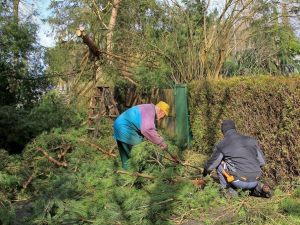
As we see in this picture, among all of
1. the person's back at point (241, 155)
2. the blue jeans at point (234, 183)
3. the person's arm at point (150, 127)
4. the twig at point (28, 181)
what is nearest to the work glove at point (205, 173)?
the blue jeans at point (234, 183)

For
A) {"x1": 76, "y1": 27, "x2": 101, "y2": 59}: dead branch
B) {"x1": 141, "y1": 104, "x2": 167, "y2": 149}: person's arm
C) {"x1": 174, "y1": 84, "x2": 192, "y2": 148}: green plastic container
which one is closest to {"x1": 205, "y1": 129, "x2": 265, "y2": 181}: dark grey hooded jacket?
{"x1": 141, "y1": 104, "x2": 167, "y2": 149}: person's arm

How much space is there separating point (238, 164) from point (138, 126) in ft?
6.51

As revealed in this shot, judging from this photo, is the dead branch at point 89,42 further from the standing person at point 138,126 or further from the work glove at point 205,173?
the work glove at point 205,173

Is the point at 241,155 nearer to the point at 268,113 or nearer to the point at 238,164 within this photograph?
the point at 238,164

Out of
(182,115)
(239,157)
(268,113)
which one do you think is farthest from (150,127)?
(182,115)

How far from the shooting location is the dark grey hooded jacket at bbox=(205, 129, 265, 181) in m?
6.23

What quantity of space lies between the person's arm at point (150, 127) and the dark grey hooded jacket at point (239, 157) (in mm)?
912

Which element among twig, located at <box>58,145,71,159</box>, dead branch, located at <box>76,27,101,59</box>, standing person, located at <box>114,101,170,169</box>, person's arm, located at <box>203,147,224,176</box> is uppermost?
dead branch, located at <box>76,27,101,59</box>

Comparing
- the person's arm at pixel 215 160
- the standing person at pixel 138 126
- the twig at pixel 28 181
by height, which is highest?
the standing person at pixel 138 126

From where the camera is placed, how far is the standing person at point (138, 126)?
23.6 feet

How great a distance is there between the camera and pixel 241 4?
56.0 ft

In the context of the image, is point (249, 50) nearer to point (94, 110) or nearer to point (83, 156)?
point (94, 110)

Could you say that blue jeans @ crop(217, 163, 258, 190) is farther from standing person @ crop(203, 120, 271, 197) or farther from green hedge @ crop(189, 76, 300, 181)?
green hedge @ crop(189, 76, 300, 181)

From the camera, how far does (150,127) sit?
23.6 ft
